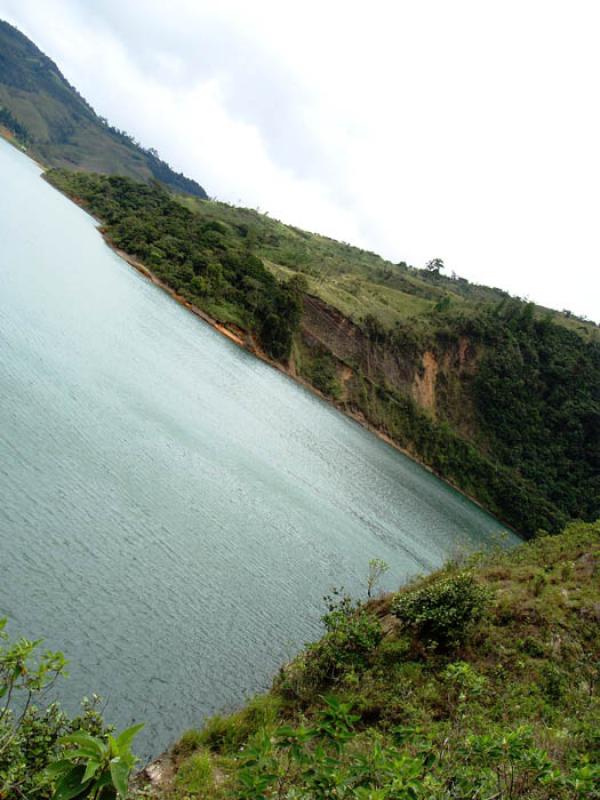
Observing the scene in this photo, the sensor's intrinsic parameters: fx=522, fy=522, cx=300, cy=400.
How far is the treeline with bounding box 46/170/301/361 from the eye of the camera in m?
67.5

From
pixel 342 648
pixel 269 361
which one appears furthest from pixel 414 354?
pixel 342 648

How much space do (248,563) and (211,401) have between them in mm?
18630

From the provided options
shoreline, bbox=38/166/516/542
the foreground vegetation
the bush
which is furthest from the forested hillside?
the foreground vegetation

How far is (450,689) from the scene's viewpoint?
9.41 m

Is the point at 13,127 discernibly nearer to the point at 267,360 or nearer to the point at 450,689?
the point at 267,360

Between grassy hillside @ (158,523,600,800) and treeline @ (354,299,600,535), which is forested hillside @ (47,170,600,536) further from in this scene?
grassy hillside @ (158,523,600,800)

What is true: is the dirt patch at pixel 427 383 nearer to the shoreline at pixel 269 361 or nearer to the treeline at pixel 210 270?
the shoreline at pixel 269 361

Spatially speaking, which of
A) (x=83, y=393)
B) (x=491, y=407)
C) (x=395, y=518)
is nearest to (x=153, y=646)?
(x=83, y=393)

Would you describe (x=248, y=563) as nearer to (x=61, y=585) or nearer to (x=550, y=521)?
(x=61, y=585)

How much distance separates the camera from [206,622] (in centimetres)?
1301

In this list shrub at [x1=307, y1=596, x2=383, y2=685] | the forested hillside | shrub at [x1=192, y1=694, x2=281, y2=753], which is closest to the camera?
shrub at [x1=192, y1=694, x2=281, y2=753]

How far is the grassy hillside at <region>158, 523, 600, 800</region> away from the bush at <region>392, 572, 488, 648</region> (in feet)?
0.08

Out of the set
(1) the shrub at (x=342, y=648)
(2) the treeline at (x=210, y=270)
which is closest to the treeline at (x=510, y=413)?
(2) the treeline at (x=210, y=270)

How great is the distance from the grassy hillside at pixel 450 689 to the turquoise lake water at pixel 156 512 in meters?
1.56
